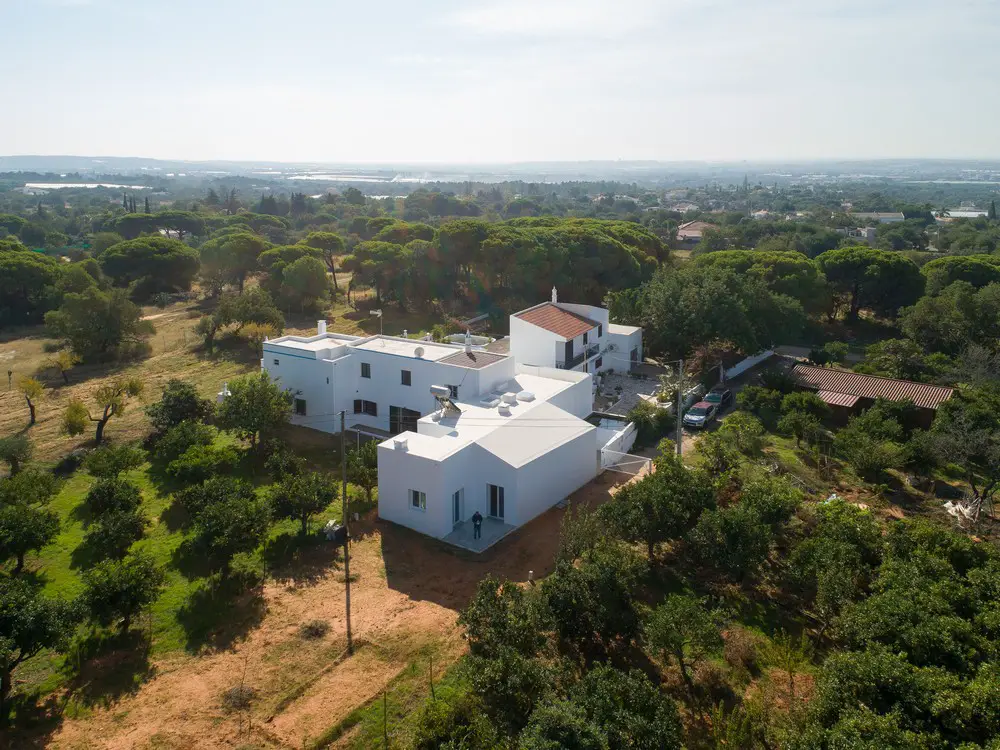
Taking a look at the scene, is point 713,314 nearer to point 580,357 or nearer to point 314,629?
point 580,357

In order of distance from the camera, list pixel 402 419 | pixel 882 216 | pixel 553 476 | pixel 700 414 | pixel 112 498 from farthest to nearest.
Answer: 1. pixel 882 216
2. pixel 700 414
3. pixel 402 419
4. pixel 553 476
5. pixel 112 498

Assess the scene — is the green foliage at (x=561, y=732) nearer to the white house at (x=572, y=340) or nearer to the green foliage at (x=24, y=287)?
the white house at (x=572, y=340)

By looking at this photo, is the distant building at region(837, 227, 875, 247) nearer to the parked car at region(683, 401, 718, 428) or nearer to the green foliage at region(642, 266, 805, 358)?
the green foliage at region(642, 266, 805, 358)

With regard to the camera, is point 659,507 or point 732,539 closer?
point 732,539

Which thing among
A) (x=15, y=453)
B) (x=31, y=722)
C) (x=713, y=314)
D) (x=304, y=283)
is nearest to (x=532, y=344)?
(x=713, y=314)

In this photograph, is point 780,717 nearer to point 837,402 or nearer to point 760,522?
point 760,522

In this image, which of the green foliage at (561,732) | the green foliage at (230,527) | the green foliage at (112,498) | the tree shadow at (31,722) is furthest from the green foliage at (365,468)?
the green foliage at (561,732)

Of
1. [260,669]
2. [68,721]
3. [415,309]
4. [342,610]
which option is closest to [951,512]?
[342,610]
